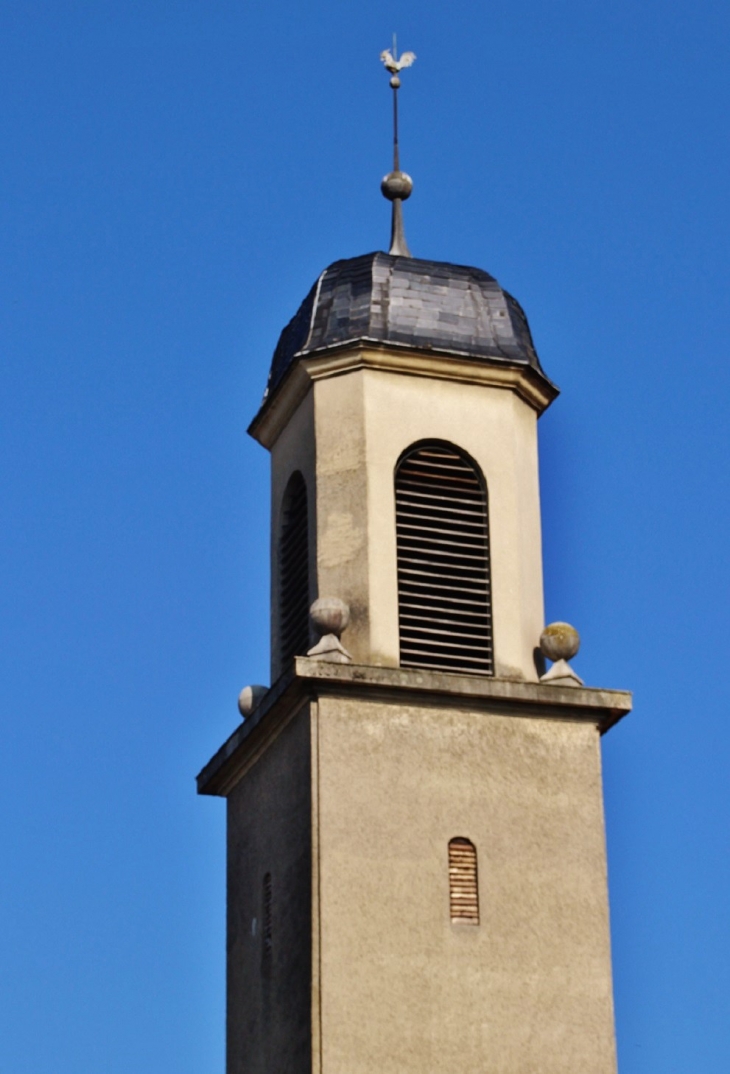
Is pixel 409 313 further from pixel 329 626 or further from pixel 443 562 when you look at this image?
pixel 329 626

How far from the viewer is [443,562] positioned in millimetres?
28156

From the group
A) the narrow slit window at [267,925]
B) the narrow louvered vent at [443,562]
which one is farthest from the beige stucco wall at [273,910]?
the narrow louvered vent at [443,562]

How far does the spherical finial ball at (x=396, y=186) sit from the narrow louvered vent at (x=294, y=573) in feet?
13.3

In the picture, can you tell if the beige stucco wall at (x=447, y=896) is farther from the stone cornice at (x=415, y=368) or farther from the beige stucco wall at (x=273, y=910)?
the stone cornice at (x=415, y=368)

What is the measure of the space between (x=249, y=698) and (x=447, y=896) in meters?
3.89

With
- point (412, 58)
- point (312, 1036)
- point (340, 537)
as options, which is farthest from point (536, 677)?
point (412, 58)

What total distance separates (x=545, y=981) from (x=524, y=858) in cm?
127

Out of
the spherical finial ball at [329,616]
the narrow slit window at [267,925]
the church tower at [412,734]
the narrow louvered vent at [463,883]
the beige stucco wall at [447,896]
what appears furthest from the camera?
the narrow slit window at [267,925]

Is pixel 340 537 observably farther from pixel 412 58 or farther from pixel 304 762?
pixel 412 58

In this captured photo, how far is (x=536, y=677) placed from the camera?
28.0 meters

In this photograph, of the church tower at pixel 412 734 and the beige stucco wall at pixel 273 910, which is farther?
the beige stucco wall at pixel 273 910

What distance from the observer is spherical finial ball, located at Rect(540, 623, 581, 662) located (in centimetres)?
2766

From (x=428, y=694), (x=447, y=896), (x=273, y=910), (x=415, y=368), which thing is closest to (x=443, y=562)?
(x=428, y=694)

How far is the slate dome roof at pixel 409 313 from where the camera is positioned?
95.3 ft
